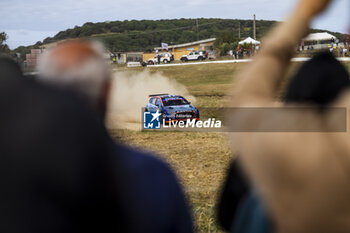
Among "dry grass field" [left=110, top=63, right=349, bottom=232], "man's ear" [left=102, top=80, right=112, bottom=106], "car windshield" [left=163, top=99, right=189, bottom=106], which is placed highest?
"man's ear" [left=102, top=80, right=112, bottom=106]

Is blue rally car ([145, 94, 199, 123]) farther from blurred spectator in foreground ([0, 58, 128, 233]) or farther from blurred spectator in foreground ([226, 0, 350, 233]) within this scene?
blurred spectator in foreground ([0, 58, 128, 233])

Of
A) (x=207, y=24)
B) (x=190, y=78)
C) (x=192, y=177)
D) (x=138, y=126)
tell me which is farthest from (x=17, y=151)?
(x=207, y=24)

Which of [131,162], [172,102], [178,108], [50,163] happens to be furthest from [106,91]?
[172,102]

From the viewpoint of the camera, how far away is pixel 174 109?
2347cm

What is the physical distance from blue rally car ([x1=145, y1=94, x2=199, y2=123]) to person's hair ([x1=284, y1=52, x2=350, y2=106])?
21.6 m

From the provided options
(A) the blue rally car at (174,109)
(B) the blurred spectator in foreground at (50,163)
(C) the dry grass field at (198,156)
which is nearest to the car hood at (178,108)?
(A) the blue rally car at (174,109)

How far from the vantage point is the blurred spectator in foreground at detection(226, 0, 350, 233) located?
144 cm

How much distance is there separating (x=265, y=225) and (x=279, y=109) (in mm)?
448

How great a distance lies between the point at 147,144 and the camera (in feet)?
60.7

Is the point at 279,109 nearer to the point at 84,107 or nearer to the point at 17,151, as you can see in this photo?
the point at 84,107

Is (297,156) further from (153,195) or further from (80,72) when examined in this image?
(80,72)

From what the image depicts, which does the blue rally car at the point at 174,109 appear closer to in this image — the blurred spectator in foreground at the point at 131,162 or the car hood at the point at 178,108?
Answer: the car hood at the point at 178,108

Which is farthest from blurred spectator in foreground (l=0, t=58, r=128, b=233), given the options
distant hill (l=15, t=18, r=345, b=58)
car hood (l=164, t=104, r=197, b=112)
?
distant hill (l=15, t=18, r=345, b=58)

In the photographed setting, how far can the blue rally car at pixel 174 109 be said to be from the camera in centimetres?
2338
